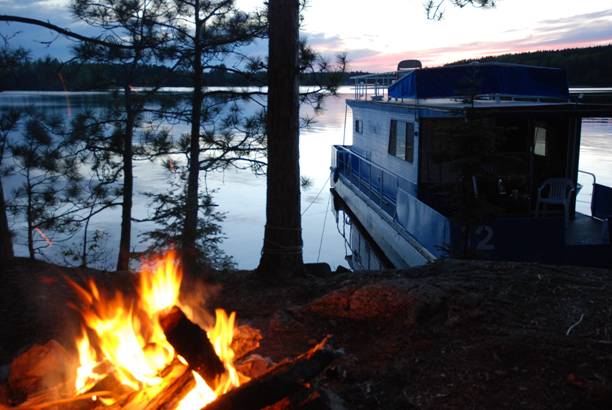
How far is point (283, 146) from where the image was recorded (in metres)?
6.54

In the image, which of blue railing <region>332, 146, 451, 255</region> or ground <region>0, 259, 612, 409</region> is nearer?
ground <region>0, 259, 612, 409</region>

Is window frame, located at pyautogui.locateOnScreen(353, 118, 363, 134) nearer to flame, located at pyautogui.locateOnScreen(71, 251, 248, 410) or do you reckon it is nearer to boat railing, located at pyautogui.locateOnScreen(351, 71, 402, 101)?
boat railing, located at pyautogui.locateOnScreen(351, 71, 402, 101)

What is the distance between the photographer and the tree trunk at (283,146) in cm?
637

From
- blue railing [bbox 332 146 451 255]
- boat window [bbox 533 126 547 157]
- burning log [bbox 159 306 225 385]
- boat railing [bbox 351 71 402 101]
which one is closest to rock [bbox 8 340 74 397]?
burning log [bbox 159 306 225 385]

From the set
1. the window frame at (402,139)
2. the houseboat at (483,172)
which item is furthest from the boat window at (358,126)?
the window frame at (402,139)

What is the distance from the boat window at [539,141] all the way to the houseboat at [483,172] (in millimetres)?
23

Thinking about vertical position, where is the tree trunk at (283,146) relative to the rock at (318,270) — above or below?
above

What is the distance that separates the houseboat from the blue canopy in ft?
0.08

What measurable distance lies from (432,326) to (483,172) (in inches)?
209

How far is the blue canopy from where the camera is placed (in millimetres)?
12930

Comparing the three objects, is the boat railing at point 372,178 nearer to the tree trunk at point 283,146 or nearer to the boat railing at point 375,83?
the boat railing at point 375,83

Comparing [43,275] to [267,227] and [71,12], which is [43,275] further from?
[71,12]

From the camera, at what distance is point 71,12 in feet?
34.6

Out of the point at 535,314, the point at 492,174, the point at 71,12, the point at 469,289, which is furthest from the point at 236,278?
the point at 71,12
